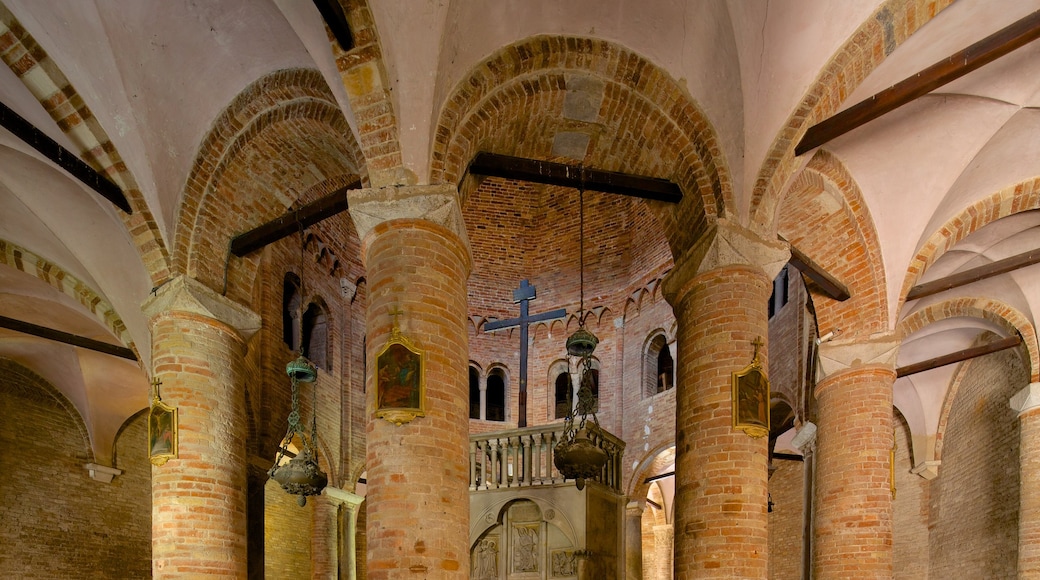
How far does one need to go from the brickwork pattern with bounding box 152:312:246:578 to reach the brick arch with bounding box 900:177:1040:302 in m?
7.73

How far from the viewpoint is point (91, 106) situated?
25.5ft

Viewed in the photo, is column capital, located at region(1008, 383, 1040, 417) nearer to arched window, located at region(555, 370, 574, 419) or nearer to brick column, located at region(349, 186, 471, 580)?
brick column, located at region(349, 186, 471, 580)

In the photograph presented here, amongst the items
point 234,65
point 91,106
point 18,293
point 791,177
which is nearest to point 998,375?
point 791,177

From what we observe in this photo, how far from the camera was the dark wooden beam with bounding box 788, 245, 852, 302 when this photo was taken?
8.91m

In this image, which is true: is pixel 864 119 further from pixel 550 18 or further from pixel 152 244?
pixel 152 244

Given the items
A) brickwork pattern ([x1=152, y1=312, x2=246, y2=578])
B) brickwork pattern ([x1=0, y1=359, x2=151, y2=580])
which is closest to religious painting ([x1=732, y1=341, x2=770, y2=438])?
brickwork pattern ([x1=152, y1=312, x2=246, y2=578])

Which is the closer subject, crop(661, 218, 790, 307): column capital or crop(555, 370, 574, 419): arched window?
crop(661, 218, 790, 307): column capital

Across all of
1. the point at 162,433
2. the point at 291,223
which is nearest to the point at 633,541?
the point at 291,223

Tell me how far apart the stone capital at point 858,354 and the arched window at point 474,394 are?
10.0 meters

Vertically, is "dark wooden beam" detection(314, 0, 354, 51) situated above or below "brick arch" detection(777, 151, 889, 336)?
above

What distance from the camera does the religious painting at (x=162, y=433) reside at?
762 cm

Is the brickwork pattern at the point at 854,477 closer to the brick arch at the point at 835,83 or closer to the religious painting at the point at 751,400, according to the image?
the religious painting at the point at 751,400

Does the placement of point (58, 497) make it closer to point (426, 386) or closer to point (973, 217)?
point (426, 386)

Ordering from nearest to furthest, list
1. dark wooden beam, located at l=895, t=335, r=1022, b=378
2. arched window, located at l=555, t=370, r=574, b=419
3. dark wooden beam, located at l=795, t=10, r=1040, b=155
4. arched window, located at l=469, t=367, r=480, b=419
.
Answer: dark wooden beam, located at l=795, t=10, r=1040, b=155, dark wooden beam, located at l=895, t=335, r=1022, b=378, arched window, located at l=555, t=370, r=574, b=419, arched window, located at l=469, t=367, r=480, b=419
